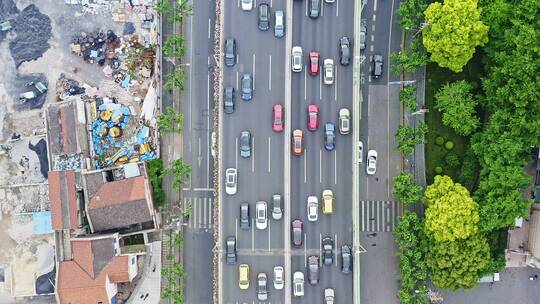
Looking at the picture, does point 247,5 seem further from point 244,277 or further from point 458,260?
point 458,260

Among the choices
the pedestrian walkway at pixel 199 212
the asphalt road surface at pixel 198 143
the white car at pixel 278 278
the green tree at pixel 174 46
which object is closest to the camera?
the white car at pixel 278 278

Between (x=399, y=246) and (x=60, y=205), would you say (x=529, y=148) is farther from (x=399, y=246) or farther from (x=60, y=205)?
(x=60, y=205)

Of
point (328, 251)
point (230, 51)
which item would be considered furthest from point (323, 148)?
point (230, 51)

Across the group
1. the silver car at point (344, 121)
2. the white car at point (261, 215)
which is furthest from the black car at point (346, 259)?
the silver car at point (344, 121)

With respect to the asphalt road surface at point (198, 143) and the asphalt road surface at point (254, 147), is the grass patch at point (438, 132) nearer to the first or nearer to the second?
the asphalt road surface at point (254, 147)

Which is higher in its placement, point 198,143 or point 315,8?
point 315,8
